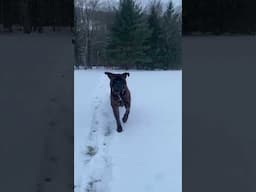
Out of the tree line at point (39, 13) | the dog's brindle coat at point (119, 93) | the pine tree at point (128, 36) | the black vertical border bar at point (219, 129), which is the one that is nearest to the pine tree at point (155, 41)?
the pine tree at point (128, 36)

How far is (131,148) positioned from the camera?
265 cm

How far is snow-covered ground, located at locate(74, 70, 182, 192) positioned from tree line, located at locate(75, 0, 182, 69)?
13.5 ft

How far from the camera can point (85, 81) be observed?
6.05 metres

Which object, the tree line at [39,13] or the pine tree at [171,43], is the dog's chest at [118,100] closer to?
the tree line at [39,13]

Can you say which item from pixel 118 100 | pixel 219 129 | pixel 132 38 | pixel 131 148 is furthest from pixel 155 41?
pixel 131 148

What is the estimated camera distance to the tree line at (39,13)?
3.61 meters

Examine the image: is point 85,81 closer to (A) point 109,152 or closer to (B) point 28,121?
(B) point 28,121

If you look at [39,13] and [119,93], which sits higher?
[39,13]

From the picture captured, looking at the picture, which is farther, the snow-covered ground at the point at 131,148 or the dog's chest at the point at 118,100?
the dog's chest at the point at 118,100

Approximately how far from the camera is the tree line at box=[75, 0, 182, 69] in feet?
28.0

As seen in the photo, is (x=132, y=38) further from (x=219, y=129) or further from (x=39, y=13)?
(x=219, y=129)

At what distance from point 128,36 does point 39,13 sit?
7.30m

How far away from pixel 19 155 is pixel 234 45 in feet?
23.5

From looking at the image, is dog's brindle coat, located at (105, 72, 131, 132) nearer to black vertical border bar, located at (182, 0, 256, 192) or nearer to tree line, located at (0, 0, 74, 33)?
black vertical border bar, located at (182, 0, 256, 192)
